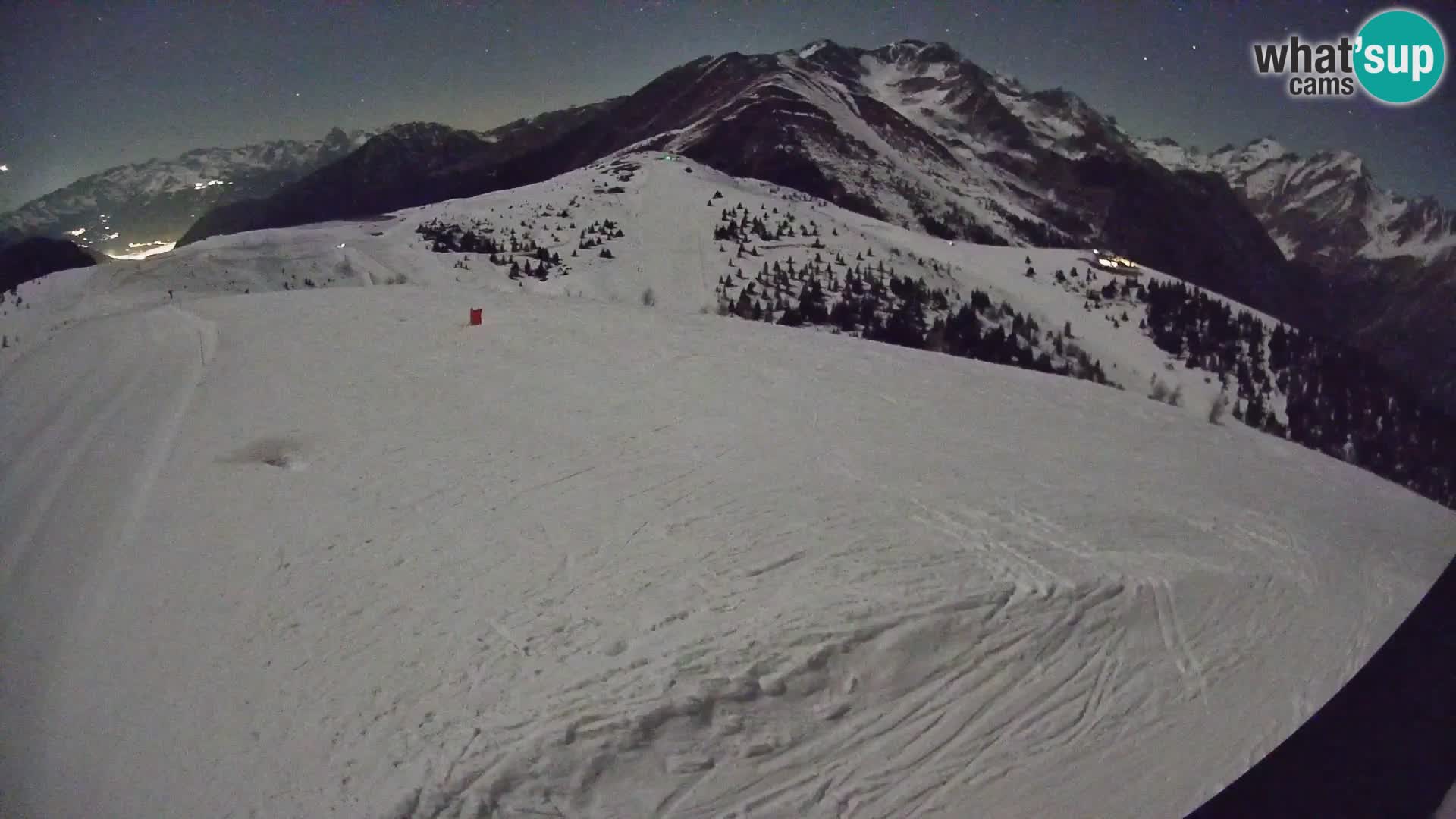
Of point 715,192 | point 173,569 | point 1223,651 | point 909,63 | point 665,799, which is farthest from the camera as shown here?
point 909,63

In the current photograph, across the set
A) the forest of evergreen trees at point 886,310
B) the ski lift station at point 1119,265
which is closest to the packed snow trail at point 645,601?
the forest of evergreen trees at point 886,310

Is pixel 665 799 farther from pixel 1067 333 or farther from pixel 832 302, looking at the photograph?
pixel 832 302

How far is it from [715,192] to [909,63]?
74.1 meters

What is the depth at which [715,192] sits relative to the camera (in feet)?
101

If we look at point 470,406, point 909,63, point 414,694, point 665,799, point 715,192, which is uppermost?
point 909,63

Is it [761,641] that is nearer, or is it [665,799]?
[665,799]

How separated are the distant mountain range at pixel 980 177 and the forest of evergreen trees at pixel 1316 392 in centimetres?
23

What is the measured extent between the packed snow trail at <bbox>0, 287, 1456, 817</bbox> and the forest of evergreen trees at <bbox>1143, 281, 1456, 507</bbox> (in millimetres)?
279

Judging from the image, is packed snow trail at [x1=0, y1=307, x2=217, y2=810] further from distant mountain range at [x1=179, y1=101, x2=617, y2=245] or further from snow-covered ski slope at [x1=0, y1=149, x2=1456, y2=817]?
distant mountain range at [x1=179, y1=101, x2=617, y2=245]

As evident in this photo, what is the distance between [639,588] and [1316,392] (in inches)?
208

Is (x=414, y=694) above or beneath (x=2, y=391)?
beneath

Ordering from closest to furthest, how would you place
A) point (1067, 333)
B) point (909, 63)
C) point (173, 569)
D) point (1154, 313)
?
point (173, 569)
point (1154, 313)
point (1067, 333)
point (909, 63)

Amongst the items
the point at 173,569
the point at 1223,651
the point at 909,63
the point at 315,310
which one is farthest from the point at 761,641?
the point at 909,63

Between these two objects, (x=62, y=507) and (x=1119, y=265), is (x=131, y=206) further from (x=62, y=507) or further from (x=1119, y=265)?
(x=1119, y=265)
